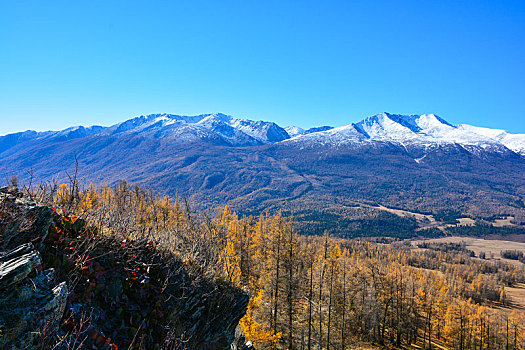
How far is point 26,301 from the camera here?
4109 mm

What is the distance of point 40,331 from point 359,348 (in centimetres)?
4568

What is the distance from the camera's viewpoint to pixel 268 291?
81.7 ft

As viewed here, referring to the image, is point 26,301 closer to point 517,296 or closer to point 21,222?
point 21,222

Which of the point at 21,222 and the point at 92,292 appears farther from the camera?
the point at 92,292

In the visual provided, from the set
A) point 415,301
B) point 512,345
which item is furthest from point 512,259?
point 415,301

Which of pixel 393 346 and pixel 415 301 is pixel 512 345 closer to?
pixel 415 301

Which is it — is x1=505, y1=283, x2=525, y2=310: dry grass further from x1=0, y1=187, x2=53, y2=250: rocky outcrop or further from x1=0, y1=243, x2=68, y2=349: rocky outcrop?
x1=0, y1=187, x2=53, y2=250: rocky outcrop

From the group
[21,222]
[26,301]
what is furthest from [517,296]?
[21,222]

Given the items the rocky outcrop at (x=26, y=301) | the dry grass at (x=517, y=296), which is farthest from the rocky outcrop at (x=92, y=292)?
the dry grass at (x=517, y=296)

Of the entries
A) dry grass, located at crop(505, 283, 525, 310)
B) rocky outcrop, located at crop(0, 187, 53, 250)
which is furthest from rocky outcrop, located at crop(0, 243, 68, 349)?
dry grass, located at crop(505, 283, 525, 310)

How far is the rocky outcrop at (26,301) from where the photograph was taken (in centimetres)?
376

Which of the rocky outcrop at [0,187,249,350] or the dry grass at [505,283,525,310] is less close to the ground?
the rocky outcrop at [0,187,249,350]

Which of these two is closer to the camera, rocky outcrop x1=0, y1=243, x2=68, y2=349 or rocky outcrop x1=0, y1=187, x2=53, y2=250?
rocky outcrop x1=0, y1=243, x2=68, y2=349

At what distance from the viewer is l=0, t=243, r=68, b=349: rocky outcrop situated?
376cm
